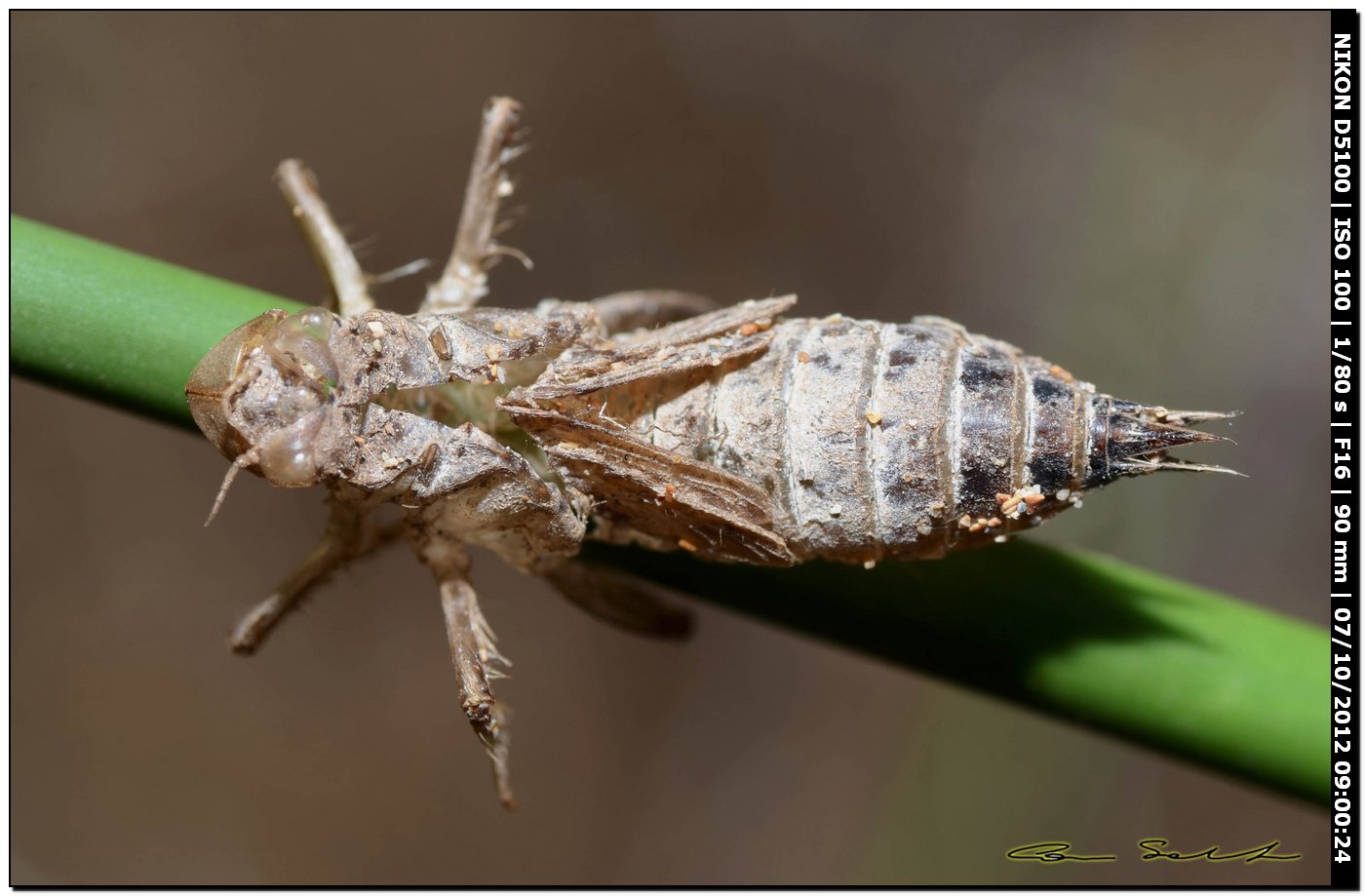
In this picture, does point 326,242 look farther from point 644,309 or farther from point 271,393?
point 644,309

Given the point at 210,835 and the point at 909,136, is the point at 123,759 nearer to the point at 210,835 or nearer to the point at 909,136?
the point at 210,835

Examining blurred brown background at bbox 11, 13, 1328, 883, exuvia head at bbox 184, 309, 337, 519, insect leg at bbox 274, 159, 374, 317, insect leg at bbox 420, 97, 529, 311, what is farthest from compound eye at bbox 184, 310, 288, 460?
blurred brown background at bbox 11, 13, 1328, 883

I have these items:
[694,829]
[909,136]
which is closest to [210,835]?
[694,829]

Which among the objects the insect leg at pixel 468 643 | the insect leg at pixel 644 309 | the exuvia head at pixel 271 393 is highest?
the insect leg at pixel 644 309

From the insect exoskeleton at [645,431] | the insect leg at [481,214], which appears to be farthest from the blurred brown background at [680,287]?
the insect exoskeleton at [645,431]

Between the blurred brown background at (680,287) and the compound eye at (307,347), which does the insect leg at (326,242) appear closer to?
the compound eye at (307,347)
